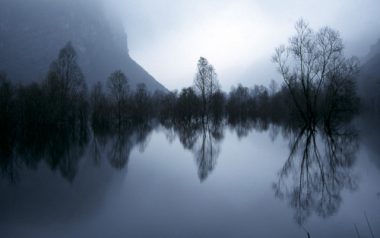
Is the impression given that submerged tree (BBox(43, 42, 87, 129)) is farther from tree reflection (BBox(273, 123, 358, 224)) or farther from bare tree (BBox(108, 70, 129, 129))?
tree reflection (BBox(273, 123, 358, 224))

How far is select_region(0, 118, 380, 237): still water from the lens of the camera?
247 inches

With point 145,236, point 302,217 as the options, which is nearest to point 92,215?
point 145,236

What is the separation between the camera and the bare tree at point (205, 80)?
5844 centimetres

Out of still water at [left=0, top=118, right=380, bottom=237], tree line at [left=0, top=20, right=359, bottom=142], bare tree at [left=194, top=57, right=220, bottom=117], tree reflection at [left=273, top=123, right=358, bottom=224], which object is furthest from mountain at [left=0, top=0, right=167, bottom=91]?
tree reflection at [left=273, top=123, right=358, bottom=224]

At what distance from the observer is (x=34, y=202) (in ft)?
28.8

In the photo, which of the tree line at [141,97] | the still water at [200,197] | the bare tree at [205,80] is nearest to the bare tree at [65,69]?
the tree line at [141,97]

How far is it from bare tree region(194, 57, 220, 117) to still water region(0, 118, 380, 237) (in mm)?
44608

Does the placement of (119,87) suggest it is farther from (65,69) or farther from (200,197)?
(200,197)

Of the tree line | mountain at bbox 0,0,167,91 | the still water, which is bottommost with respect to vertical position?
the still water

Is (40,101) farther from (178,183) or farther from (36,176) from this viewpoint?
(178,183)

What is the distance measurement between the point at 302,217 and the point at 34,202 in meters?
7.85

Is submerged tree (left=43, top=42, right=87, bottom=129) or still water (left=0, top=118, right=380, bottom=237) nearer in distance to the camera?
still water (left=0, top=118, right=380, bottom=237)

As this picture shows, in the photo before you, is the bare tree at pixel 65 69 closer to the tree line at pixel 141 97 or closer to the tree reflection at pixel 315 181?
the tree line at pixel 141 97

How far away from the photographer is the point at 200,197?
8.73 m
